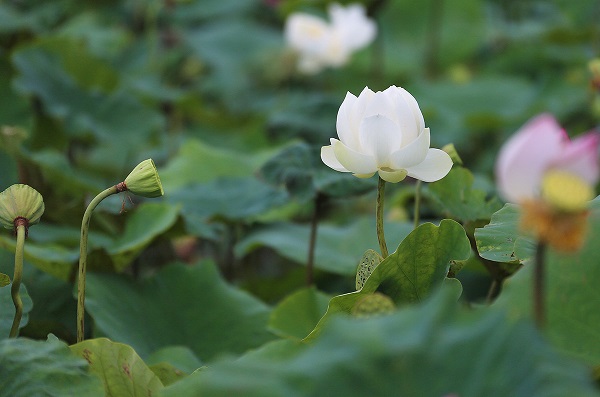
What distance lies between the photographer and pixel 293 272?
1.36 metres

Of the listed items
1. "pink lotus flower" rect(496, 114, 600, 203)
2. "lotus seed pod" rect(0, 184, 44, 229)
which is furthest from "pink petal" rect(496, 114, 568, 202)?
"lotus seed pod" rect(0, 184, 44, 229)

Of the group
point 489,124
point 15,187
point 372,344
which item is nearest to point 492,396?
point 372,344

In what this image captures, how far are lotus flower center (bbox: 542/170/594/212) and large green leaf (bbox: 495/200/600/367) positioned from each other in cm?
19

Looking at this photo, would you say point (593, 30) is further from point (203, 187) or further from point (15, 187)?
point (15, 187)

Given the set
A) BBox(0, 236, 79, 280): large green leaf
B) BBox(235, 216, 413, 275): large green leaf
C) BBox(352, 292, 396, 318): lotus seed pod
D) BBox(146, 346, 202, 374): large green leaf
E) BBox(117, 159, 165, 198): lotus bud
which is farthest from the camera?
BBox(235, 216, 413, 275): large green leaf

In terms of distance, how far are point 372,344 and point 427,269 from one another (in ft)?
1.02

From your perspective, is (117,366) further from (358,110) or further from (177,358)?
(358,110)

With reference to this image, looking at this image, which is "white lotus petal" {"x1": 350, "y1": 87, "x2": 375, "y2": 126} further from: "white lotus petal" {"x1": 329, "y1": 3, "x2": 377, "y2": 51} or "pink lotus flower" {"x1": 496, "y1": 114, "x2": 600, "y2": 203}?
"white lotus petal" {"x1": 329, "y1": 3, "x2": 377, "y2": 51}

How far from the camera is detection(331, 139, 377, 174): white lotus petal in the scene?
72cm

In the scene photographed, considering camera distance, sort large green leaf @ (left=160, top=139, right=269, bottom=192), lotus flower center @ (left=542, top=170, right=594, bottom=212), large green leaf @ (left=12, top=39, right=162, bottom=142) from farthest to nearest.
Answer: large green leaf @ (left=12, top=39, right=162, bottom=142), large green leaf @ (left=160, top=139, right=269, bottom=192), lotus flower center @ (left=542, top=170, right=594, bottom=212)

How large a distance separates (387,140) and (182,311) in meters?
0.53

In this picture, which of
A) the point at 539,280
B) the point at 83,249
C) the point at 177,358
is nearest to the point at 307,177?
the point at 177,358

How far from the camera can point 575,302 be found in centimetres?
63

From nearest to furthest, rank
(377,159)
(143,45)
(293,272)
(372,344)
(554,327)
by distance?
1. (372,344)
2. (554,327)
3. (377,159)
4. (293,272)
5. (143,45)
